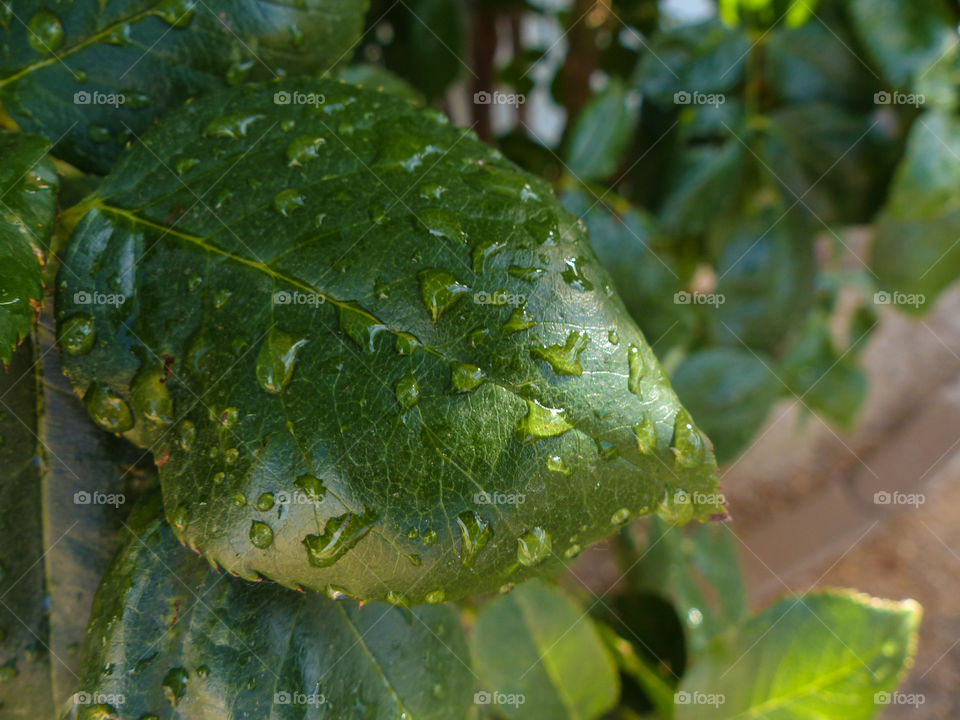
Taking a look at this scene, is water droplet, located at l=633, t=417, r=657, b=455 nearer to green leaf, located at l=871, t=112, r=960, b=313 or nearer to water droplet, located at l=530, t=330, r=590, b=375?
water droplet, located at l=530, t=330, r=590, b=375

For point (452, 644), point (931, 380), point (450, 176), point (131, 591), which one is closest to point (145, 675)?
point (131, 591)

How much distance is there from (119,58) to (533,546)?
0.33 m

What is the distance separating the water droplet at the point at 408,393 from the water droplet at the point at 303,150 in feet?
0.40

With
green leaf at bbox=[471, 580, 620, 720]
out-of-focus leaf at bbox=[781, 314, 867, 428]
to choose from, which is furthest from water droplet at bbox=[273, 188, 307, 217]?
out-of-focus leaf at bbox=[781, 314, 867, 428]

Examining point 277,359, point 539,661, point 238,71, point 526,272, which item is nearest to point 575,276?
point 526,272

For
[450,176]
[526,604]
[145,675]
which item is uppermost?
[450,176]

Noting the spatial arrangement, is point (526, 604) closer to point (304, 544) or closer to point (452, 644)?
point (452, 644)

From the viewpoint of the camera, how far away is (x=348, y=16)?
45 centimetres

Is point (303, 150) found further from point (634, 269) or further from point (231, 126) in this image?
point (634, 269)

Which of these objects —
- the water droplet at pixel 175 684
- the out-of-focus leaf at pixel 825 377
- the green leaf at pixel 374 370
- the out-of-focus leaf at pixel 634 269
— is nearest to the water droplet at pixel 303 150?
the green leaf at pixel 374 370

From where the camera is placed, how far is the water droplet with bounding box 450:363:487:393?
0.32 meters

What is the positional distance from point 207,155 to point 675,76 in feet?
2.32

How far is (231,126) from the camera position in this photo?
1.27 ft

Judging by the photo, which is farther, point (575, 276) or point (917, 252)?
point (917, 252)
